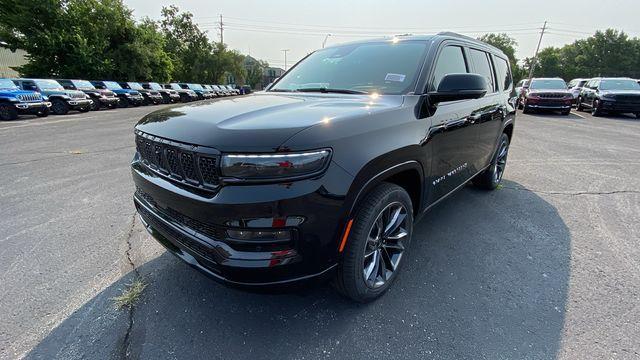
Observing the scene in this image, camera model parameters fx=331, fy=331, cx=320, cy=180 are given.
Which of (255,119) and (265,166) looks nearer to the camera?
(265,166)

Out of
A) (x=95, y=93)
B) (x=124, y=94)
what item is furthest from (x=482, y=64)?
(x=124, y=94)

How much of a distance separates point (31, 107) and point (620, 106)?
25.5 m

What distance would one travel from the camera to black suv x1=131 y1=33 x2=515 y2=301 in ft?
5.49

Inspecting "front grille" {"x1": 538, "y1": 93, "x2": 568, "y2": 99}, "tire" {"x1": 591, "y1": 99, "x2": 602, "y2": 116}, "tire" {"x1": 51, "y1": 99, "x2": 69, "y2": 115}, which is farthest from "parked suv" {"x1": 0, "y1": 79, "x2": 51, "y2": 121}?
"tire" {"x1": 591, "y1": 99, "x2": 602, "y2": 116}

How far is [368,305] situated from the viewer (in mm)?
2377

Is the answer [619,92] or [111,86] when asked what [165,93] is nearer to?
[111,86]

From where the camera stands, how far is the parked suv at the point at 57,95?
15547 millimetres

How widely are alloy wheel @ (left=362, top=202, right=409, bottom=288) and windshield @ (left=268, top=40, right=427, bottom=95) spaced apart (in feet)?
3.07

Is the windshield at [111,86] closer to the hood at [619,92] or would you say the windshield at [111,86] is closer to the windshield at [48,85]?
the windshield at [48,85]

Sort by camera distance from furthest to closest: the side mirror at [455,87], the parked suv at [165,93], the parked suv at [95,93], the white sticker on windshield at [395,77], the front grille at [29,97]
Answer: the parked suv at [165,93]
the parked suv at [95,93]
the front grille at [29,97]
the white sticker on windshield at [395,77]
the side mirror at [455,87]

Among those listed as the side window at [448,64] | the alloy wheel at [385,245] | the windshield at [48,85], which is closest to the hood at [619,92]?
the side window at [448,64]

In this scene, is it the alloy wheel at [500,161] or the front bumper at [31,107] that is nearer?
the alloy wheel at [500,161]

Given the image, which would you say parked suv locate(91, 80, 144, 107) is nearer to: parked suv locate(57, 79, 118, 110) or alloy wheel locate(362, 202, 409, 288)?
parked suv locate(57, 79, 118, 110)

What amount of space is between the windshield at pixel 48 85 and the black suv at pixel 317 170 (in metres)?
18.5
